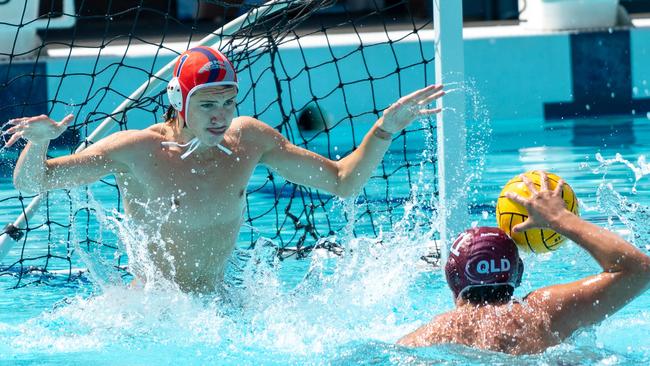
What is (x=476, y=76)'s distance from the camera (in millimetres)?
8969

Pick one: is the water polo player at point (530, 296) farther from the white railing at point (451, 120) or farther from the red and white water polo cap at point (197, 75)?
the white railing at point (451, 120)

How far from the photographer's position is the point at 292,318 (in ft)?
12.2

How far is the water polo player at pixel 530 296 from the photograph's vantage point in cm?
270

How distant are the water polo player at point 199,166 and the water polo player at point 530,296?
33.6 inches

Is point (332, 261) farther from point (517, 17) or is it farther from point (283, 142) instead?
point (517, 17)

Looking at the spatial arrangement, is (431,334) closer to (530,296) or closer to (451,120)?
(530,296)

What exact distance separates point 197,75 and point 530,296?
130 centimetres

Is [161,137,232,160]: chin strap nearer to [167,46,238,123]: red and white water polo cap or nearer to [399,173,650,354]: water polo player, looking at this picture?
[167,46,238,123]: red and white water polo cap

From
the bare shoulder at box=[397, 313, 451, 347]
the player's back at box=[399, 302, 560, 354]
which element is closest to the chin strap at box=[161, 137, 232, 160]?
the bare shoulder at box=[397, 313, 451, 347]

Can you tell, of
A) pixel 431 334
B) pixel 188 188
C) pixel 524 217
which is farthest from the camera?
pixel 188 188

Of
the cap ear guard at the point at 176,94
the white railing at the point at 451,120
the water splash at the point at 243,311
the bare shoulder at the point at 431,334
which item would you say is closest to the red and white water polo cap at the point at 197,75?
the cap ear guard at the point at 176,94

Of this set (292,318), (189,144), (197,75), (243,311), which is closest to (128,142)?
(189,144)

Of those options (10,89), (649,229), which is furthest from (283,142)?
(10,89)

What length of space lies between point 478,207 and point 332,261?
48.7 inches
